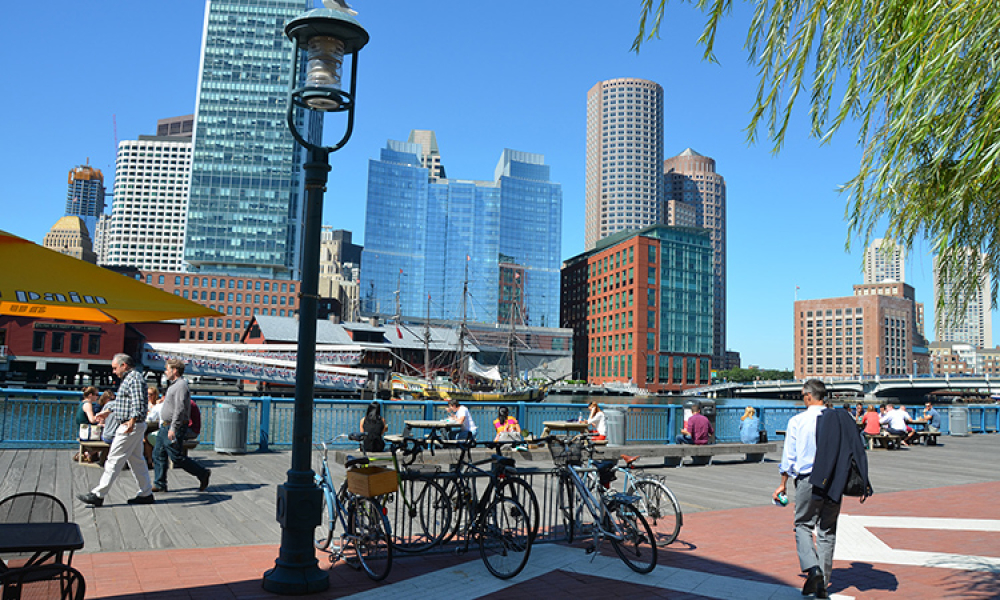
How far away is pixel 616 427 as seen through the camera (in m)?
17.6

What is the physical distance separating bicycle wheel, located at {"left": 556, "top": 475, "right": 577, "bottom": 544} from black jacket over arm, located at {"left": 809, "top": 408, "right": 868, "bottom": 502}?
2.60m

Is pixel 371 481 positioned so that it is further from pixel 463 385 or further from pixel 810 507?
pixel 463 385

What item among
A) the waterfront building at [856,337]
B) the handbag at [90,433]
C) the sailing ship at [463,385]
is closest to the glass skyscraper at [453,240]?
the waterfront building at [856,337]

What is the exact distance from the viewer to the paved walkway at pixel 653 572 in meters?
6.23

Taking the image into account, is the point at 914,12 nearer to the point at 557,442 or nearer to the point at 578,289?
the point at 557,442

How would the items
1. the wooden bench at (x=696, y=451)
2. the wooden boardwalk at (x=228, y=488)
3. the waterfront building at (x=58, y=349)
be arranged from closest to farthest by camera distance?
the wooden boardwalk at (x=228, y=488) < the wooden bench at (x=696, y=451) < the waterfront building at (x=58, y=349)

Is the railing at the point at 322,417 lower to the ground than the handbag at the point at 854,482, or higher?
lower

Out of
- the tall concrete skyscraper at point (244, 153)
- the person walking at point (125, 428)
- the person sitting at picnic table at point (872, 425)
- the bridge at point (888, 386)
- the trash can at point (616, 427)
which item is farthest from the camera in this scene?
the tall concrete skyscraper at point (244, 153)

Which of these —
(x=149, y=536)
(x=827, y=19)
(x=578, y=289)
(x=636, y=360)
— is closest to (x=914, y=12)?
(x=827, y=19)

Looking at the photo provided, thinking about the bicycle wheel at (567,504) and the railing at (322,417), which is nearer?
the bicycle wheel at (567,504)

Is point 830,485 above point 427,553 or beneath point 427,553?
above

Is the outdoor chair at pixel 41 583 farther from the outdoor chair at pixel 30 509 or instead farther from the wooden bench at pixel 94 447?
the wooden bench at pixel 94 447

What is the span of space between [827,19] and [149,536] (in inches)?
329

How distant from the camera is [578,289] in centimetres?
15525
